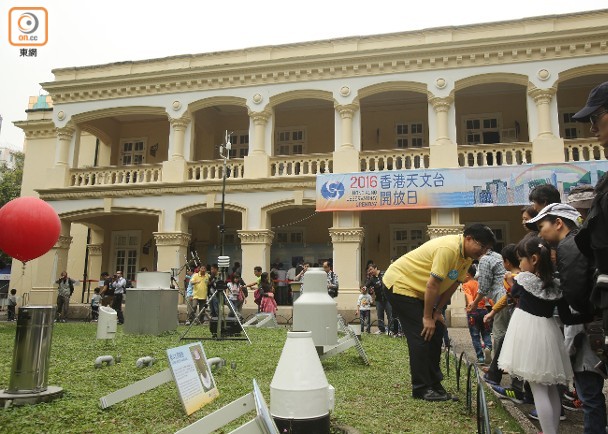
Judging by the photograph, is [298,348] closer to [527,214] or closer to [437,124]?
[527,214]

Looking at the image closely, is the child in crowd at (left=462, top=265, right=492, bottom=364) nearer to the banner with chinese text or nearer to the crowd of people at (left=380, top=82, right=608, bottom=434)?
the crowd of people at (left=380, top=82, right=608, bottom=434)

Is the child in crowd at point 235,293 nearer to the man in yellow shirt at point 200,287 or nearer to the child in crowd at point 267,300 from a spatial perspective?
the man in yellow shirt at point 200,287

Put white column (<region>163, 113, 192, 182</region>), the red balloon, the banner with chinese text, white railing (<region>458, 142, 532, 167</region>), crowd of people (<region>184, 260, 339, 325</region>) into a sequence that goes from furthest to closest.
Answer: white column (<region>163, 113, 192, 182</region>), white railing (<region>458, 142, 532, 167</region>), the banner with chinese text, crowd of people (<region>184, 260, 339, 325</region>), the red balloon

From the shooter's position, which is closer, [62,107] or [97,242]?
[62,107]

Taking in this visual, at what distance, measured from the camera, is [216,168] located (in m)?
17.2

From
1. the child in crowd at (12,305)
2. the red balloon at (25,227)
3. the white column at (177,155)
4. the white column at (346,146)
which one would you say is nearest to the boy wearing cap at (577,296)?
the red balloon at (25,227)

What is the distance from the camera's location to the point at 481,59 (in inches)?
609

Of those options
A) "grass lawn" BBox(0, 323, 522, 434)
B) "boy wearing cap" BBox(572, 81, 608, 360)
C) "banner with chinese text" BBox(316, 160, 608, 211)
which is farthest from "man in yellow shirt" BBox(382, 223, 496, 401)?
"banner with chinese text" BBox(316, 160, 608, 211)

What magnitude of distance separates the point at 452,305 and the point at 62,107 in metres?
16.4

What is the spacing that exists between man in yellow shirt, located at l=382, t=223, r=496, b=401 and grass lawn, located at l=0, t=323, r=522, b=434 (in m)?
0.32

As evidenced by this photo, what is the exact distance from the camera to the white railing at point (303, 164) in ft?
53.6

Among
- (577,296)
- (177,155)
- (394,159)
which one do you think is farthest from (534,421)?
(177,155)

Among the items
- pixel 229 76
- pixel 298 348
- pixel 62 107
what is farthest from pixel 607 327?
pixel 62 107

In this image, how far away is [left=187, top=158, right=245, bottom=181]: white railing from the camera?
17062 mm
